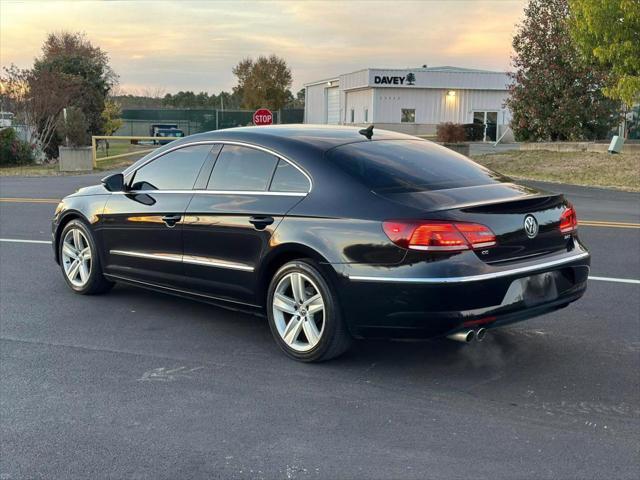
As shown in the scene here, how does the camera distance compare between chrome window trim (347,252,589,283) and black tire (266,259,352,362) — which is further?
black tire (266,259,352,362)

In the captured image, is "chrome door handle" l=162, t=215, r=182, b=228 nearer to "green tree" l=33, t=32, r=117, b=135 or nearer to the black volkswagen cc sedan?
the black volkswagen cc sedan

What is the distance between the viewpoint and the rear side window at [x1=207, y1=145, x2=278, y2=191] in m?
5.23

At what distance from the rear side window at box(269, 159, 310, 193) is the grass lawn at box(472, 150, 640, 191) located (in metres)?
15.4

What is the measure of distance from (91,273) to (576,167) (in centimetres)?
1792

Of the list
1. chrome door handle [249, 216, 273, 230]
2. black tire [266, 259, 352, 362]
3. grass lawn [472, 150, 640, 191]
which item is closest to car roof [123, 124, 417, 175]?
chrome door handle [249, 216, 273, 230]

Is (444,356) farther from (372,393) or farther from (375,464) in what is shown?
(375,464)

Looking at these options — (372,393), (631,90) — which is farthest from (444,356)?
(631,90)

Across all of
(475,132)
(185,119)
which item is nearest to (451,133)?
(475,132)

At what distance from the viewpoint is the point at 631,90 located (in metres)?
18.1

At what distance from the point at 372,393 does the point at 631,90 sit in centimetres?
1626

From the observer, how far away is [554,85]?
83.8ft

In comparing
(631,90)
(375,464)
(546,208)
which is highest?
(631,90)

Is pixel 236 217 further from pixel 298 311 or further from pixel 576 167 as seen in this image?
pixel 576 167

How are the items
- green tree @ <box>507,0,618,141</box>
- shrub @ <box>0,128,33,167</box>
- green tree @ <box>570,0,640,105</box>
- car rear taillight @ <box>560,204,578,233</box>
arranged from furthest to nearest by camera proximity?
shrub @ <box>0,128,33,167</box> < green tree @ <box>507,0,618,141</box> < green tree @ <box>570,0,640,105</box> < car rear taillight @ <box>560,204,578,233</box>
